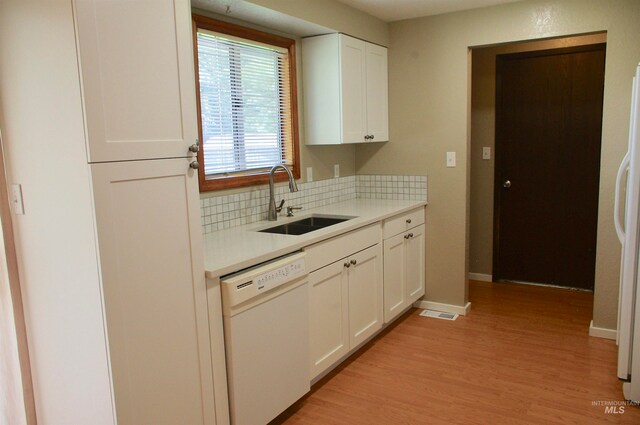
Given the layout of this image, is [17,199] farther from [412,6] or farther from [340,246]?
[412,6]

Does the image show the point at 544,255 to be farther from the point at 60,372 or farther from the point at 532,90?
the point at 60,372

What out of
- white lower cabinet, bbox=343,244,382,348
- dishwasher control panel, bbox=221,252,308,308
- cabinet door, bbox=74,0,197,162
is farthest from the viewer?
white lower cabinet, bbox=343,244,382,348

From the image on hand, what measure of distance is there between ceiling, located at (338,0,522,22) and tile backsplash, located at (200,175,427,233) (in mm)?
1239

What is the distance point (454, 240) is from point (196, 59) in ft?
7.82

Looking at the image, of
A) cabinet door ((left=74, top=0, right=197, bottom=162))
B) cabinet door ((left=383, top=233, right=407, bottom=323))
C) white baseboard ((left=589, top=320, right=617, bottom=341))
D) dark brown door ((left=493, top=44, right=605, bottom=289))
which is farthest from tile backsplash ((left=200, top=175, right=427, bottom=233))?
A: white baseboard ((left=589, top=320, right=617, bottom=341))

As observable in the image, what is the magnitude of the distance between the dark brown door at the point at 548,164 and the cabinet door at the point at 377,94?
1.28 meters

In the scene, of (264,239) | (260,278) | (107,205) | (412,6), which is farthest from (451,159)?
(107,205)

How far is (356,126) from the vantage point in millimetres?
3621

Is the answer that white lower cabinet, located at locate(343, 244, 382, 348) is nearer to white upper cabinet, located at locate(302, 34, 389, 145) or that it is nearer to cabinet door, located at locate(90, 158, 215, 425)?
white upper cabinet, located at locate(302, 34, 389, 145)

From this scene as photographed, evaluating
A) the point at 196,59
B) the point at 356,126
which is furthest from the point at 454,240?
the point at 196,59

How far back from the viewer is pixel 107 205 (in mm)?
1610

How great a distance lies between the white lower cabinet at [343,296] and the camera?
2.70 m

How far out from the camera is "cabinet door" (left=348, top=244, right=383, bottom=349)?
10.1 feet

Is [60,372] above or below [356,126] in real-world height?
below
